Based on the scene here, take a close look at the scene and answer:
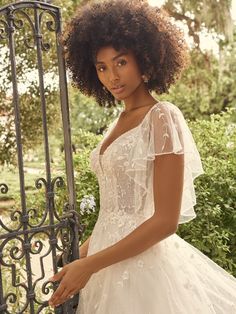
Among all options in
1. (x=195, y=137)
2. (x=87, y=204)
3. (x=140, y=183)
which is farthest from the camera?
(x=195, y=137)

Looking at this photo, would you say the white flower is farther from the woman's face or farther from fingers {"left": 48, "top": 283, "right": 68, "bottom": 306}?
the woman's face

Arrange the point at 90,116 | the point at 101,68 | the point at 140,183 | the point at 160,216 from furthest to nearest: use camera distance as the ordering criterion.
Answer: the point at 90,116, the point at 101,68, the point at 140,183, the point at 160,216

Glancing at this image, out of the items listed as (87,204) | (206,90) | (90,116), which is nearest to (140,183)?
(87,204)

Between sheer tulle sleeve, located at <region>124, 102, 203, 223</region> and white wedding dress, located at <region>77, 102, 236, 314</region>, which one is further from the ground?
sheer tulle sleeve, located at <region>124, 102, 203, 223</region>

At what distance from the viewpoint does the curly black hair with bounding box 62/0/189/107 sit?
183 cm

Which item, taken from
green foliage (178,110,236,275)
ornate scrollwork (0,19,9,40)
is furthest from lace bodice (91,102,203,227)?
green foliage (178,110,236,275)

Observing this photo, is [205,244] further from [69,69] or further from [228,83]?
[228,83]

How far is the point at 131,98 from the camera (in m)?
1.92

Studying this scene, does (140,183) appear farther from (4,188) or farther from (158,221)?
(4,188)

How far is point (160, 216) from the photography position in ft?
5.55

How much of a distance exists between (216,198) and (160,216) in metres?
1.98

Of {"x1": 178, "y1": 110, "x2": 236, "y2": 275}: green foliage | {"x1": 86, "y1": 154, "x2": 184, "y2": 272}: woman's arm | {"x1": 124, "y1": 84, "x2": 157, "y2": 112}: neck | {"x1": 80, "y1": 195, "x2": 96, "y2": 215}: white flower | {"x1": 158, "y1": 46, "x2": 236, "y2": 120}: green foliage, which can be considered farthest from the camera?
{"x1": 158, "y1": 46, "x2": 236, "y2": 120}: green foliage

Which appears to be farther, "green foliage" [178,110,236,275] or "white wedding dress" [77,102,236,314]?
"green foliage" [178,110,236,275]

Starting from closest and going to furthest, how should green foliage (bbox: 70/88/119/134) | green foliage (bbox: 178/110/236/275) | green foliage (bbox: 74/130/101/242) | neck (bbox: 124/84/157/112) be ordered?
neck (bbox: 124/84/157/112) < green foliage (bbox: 178/110/236/275) < green foliage (bbox: 74/130/101/242) < green foliage (bbox: 70/88/119/134)
